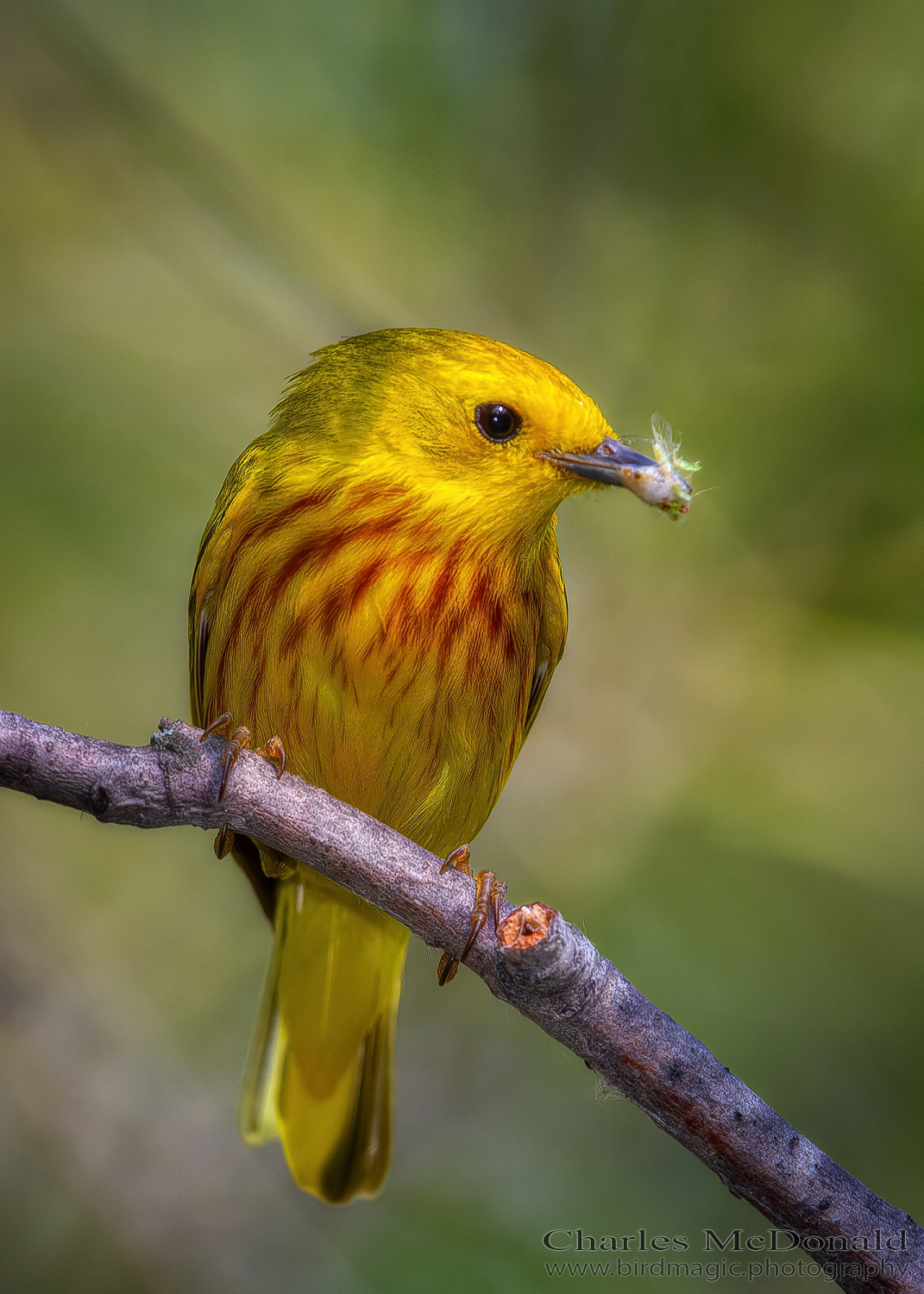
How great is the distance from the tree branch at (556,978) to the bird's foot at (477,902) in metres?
0.03

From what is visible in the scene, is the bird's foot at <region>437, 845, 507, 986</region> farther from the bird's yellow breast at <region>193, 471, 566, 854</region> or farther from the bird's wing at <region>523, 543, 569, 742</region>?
the bird's wing at <region>523, 543, 569, 742</region>

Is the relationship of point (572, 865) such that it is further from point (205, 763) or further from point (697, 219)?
point (697, 219)

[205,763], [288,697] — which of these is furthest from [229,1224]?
[205,763]

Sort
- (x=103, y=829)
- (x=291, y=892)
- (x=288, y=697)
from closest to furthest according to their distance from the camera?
(x=288, y=697) → (x=291, y=892) → (x=103, y=829)

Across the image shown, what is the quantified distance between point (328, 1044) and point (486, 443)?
200 centimetres

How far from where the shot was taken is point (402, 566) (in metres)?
2.70

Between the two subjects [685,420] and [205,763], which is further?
[685,420]

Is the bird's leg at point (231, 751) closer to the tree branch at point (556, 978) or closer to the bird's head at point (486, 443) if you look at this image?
the tree branch at point (556, 978)

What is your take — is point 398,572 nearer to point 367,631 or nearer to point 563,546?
point 367,631

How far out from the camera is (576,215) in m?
4.08

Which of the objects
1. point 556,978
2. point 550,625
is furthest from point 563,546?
point 556,978

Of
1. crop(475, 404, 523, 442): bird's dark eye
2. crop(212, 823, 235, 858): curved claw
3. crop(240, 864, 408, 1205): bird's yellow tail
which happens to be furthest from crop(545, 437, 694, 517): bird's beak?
crop(240, 864, 408, 1205): bird's yellow tail

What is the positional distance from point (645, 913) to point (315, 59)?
10.2 feet

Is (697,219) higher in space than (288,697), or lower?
higher
